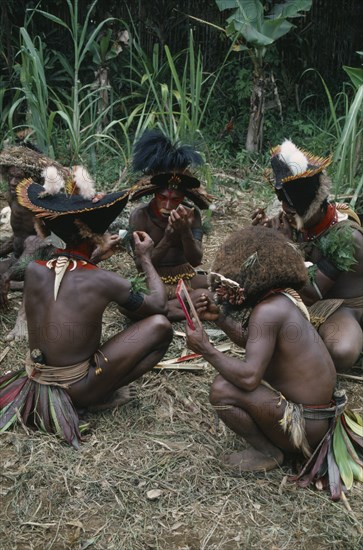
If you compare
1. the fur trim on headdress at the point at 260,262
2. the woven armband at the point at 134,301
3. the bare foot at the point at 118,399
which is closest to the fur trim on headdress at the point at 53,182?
the woven armband at the point at 134,301

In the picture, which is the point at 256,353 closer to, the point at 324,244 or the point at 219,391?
the point at 219,391

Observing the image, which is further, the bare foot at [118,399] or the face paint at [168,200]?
the face paint at [168,200]

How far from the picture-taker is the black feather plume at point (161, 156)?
4.38 metres

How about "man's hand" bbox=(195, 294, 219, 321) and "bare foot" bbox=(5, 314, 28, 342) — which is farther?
"bare foot" bbox=(5, 314, 28, 342)

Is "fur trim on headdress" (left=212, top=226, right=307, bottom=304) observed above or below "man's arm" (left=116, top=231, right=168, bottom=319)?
above

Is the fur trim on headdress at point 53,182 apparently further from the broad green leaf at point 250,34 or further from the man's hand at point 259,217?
the broad green leaf at point 250,34

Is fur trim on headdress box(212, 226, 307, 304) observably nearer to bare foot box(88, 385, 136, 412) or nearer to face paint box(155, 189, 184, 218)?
bare foot box(88, 385, 136, 412)

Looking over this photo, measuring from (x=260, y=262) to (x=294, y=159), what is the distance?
1109 millimetres

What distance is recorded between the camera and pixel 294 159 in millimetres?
3760

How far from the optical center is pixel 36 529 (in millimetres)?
2748

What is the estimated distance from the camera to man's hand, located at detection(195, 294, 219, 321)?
121 inches

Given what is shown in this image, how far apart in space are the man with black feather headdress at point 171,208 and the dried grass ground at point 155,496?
1275 millimetres

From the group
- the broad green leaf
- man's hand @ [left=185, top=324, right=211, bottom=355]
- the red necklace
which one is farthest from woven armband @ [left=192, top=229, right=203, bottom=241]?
the broad green leaf

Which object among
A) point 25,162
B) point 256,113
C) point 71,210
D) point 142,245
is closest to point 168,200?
point 142,245
